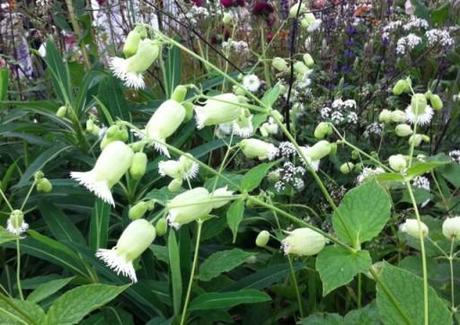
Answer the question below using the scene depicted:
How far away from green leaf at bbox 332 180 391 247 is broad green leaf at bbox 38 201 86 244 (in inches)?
27.7

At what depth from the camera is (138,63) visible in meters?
0.91

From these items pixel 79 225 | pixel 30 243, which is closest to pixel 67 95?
pixel 79 225

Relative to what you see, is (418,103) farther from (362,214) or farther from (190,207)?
(190,207)

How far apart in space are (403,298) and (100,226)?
682mm

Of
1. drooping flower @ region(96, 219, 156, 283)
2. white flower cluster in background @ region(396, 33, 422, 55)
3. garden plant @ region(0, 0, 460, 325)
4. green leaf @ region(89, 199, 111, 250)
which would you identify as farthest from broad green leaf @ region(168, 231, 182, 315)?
white flower cluster in background @ region(396, 33, 422, 55)

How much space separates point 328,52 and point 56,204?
95cm

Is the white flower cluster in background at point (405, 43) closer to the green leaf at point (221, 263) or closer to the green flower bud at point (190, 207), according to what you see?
the green leaf at point (221, 263)

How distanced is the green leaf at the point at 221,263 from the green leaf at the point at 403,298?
44cm

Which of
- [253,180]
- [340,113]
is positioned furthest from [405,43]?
[253,180]

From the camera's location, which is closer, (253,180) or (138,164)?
(138,164)

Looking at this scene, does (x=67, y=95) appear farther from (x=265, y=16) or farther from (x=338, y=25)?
(x=338, y=25)

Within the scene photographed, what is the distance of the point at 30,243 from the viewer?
4.40ft

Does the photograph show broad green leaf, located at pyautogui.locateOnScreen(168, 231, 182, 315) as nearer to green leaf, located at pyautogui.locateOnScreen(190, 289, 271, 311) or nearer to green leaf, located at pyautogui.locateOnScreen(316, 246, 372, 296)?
green leaf, located at pyautogui.locateOnScreen(190, 289, 271, 311)

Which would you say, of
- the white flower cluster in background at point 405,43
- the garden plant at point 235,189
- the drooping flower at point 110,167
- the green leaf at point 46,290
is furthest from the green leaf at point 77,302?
the white flower cluster in background at point 405,43
